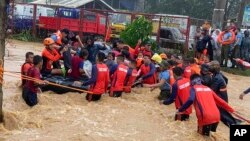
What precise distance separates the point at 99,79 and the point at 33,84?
4.78 ft

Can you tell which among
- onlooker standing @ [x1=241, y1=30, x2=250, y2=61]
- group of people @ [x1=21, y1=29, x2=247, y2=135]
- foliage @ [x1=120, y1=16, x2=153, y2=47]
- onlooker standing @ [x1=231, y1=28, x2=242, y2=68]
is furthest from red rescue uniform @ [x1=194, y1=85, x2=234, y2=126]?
onlooker standing @ [x1=241, y1=30, x2=250, y2=61]

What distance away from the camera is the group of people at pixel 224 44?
17.0m

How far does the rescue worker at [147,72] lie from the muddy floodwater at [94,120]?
0.53 meters

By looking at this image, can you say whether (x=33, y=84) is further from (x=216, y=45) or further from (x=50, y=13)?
(x=50, y=13)

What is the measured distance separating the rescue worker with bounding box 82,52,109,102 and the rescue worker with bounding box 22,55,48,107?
1.11 metres

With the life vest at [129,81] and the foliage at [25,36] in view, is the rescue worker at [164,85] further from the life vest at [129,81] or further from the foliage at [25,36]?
the foliage at [25,36]

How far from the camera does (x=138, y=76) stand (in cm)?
1226

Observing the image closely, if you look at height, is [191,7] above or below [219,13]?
below

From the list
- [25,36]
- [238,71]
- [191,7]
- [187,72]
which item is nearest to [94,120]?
[187,72]

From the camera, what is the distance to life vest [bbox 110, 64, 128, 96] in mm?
10742

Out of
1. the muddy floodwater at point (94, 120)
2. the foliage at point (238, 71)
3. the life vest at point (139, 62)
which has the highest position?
the life vest at point (139, 62)

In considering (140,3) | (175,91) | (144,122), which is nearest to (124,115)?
(144,122)

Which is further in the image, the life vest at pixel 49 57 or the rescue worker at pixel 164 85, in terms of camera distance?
the life vest at pixel 49 57

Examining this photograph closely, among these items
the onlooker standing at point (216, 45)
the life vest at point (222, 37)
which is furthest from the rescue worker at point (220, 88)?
the life vest at point (222, 37)
